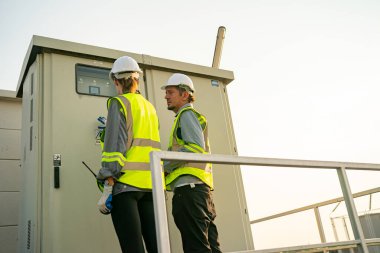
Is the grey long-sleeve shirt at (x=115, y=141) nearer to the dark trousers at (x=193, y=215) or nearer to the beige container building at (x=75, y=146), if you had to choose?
the dark trousers at (x=193, y=215)

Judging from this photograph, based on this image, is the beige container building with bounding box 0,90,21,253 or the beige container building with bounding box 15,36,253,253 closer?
the beige container building with bounding box 15,36,253,253

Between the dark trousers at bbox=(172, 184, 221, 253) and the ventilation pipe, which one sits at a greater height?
the ventilation pipe

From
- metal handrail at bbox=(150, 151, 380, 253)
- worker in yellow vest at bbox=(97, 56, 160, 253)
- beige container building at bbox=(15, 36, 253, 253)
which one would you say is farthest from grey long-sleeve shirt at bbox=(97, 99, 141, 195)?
beige container building at bbox=(15, 36, 253, 253)

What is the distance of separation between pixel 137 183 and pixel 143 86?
1512 mm

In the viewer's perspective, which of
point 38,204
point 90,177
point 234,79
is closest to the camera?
point 38,204

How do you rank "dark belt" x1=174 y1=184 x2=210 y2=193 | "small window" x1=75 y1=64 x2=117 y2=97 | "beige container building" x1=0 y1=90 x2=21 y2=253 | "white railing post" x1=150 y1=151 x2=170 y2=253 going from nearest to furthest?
"white railing post" x1=150 y1=151 x2=170 y2=253
"dark belt" x1=174 y1=184 x2=210 y2=193
"small window" x1=75 y1=64 x2=117 y2=97
"beige container building" x1=0 y1=90 x2=21 y2=253

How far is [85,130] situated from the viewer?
→ 3.00 m

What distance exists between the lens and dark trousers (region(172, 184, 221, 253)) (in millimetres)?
2090

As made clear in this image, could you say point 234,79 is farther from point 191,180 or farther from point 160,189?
point 160,189

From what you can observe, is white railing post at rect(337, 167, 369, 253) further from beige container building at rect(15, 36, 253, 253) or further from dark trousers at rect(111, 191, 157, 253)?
beige container building at rect(15, 36, 253, 253)

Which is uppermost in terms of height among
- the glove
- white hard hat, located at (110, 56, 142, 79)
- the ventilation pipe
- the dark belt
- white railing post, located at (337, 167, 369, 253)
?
the ventilation pipe

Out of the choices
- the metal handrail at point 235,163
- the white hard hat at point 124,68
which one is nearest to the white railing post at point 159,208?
the metal handrail at point 235,163

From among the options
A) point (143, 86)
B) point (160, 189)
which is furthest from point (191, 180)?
point (143, 86)

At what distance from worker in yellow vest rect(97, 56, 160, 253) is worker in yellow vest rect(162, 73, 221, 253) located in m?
0.17
